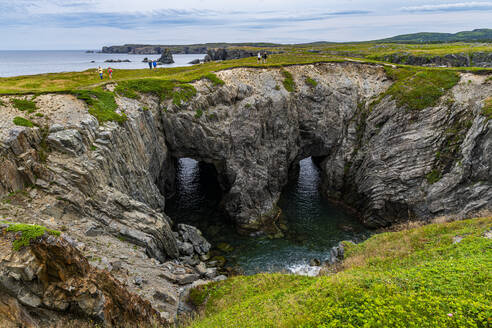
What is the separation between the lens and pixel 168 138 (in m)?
44.1

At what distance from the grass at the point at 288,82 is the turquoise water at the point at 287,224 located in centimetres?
2056

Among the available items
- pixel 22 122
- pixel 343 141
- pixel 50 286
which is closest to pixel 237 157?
pixel 343 141

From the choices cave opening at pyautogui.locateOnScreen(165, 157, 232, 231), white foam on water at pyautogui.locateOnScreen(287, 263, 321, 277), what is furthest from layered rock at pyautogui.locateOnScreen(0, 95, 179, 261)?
white foam on water at pyautogui.locateOnScreen(287, 263, 321, 277)

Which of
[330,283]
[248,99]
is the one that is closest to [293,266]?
[330,283]

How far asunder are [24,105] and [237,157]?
28.7 metres

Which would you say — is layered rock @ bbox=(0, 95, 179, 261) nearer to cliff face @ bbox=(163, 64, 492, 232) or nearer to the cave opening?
the cave opening

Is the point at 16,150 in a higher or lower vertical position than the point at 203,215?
higher

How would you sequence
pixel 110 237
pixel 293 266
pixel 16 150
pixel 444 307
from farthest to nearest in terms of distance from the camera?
pixel 293 266 < pixel 110 237 < pixel 16 150 < pixel 444 307

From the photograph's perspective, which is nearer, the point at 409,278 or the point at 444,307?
the point at 444,307

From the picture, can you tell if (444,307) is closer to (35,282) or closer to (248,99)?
(35,282)

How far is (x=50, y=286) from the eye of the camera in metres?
13.8

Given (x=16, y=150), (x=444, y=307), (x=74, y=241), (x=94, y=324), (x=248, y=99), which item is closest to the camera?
(x=444, y=307)

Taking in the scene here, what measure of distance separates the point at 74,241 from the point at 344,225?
38.6m

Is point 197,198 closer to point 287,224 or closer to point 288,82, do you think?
point 287,224
